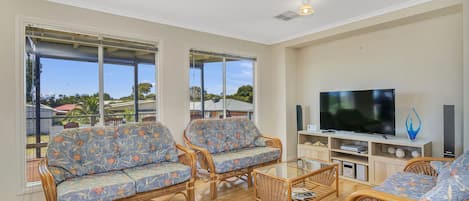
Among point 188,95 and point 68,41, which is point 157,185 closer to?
point 188,95

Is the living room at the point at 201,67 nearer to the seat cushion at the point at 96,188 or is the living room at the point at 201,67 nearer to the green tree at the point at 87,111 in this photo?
the green tree at the point at 87,111

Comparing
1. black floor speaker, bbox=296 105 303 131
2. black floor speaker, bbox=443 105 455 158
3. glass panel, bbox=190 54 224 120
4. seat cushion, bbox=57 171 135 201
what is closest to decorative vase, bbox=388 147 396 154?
black floor speaker, bbox=443 105 455 158

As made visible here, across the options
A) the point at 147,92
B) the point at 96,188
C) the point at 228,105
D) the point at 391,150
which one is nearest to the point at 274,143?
the point at 228,105

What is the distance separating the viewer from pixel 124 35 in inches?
130

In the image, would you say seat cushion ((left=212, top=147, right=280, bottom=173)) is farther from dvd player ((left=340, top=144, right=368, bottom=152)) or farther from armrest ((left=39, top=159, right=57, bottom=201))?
armrest ((left=39, top=159, right=57, bottom=201))

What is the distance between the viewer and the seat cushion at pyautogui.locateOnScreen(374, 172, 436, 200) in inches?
80.7

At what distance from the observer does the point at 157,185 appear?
2.52 meters

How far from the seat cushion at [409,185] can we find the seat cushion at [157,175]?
1.84 m

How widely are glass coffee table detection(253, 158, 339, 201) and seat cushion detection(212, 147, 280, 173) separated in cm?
34

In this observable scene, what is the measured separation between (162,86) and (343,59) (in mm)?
2978

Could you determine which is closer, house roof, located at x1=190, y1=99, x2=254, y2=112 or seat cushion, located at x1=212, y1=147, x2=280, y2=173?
seat cushion, located at x1=212, y1=147, x2=280, y2=173

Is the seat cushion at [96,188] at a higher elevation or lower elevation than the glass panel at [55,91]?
lower

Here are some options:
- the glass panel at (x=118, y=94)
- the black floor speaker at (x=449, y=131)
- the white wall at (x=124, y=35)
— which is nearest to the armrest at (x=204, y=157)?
the white wall at (x=124, y=35)

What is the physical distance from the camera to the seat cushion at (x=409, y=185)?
2051 mm
